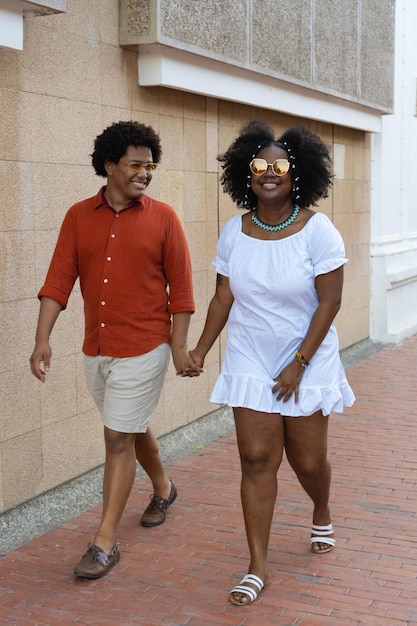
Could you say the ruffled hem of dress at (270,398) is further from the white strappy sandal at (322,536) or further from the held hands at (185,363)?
the white strappy sandal at (322,536)

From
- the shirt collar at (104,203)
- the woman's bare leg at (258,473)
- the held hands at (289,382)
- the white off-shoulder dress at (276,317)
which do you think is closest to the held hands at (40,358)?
the shirt collar at (104,203)

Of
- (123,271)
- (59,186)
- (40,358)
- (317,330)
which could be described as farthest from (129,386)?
(59,186)

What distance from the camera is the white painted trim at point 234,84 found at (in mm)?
6559

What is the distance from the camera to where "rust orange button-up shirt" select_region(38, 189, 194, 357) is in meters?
4.76

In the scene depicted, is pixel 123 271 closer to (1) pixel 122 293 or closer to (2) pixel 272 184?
(1) pixel 122 293

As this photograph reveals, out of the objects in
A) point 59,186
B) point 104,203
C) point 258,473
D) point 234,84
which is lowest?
point 258,473

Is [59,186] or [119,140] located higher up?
[119,140]

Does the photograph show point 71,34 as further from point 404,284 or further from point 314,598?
point 404,284

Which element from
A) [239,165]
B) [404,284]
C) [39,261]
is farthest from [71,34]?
[404,284]

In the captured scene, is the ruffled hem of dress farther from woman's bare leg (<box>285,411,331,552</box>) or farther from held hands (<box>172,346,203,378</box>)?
held hands (<box>172,346,203,378</box>)

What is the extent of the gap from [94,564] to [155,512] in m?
0.87

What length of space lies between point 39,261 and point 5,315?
16.8 inches

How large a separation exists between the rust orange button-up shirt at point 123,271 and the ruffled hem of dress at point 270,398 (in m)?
0.54

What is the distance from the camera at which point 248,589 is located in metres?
4.39
